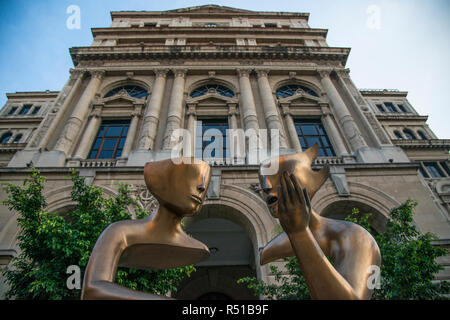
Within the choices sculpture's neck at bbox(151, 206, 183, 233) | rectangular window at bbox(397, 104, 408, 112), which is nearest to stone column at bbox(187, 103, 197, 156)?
sculpture's neck at bbox(151, 206, 183, 233)

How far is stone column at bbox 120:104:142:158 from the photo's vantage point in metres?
11.1

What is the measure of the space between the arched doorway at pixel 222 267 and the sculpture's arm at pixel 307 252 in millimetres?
8822

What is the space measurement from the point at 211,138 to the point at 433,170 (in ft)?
57.6

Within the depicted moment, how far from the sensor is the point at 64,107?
1273cm

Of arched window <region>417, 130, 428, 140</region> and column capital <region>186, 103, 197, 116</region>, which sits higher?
arched window <region>417, 130, 428, 140</region>

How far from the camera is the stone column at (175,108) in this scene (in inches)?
444

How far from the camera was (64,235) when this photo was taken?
16.3ft

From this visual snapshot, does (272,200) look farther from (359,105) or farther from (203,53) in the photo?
(203,53)

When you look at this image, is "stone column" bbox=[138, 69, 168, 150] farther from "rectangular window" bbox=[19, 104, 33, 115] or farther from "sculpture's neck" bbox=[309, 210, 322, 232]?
"rectangular window" bbox=[19, 104, 33, 115]

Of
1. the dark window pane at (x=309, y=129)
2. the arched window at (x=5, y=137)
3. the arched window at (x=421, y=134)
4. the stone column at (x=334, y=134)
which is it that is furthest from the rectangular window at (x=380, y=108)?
the arched window at (x=5, y=137)

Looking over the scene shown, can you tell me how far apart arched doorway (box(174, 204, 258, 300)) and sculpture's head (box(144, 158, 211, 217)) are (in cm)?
843

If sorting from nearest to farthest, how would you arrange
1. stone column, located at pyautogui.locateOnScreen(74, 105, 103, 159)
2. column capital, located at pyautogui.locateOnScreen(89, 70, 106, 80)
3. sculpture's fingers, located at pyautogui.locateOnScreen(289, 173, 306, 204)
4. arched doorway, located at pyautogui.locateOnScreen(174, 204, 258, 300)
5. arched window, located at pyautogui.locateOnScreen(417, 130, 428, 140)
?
sculpture's fingers, located at pyautogui.locateOnScreen(289, 173, 306, 204) < arched doorway, located at pyautogui.locateOnScreen(174, 204, 258, 300) < stone column, located at pyautogui.locateOnScreen(74, 105, 103, 159) < column capital, located at pyautogui.locateOnScreen(89, 70, 106, 80) < arched window, located at pyautogui.locateOnScreen(417, 130, 428, 140)

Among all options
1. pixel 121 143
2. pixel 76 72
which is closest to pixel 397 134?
pixel 121 143

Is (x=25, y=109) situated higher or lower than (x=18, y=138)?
higher
